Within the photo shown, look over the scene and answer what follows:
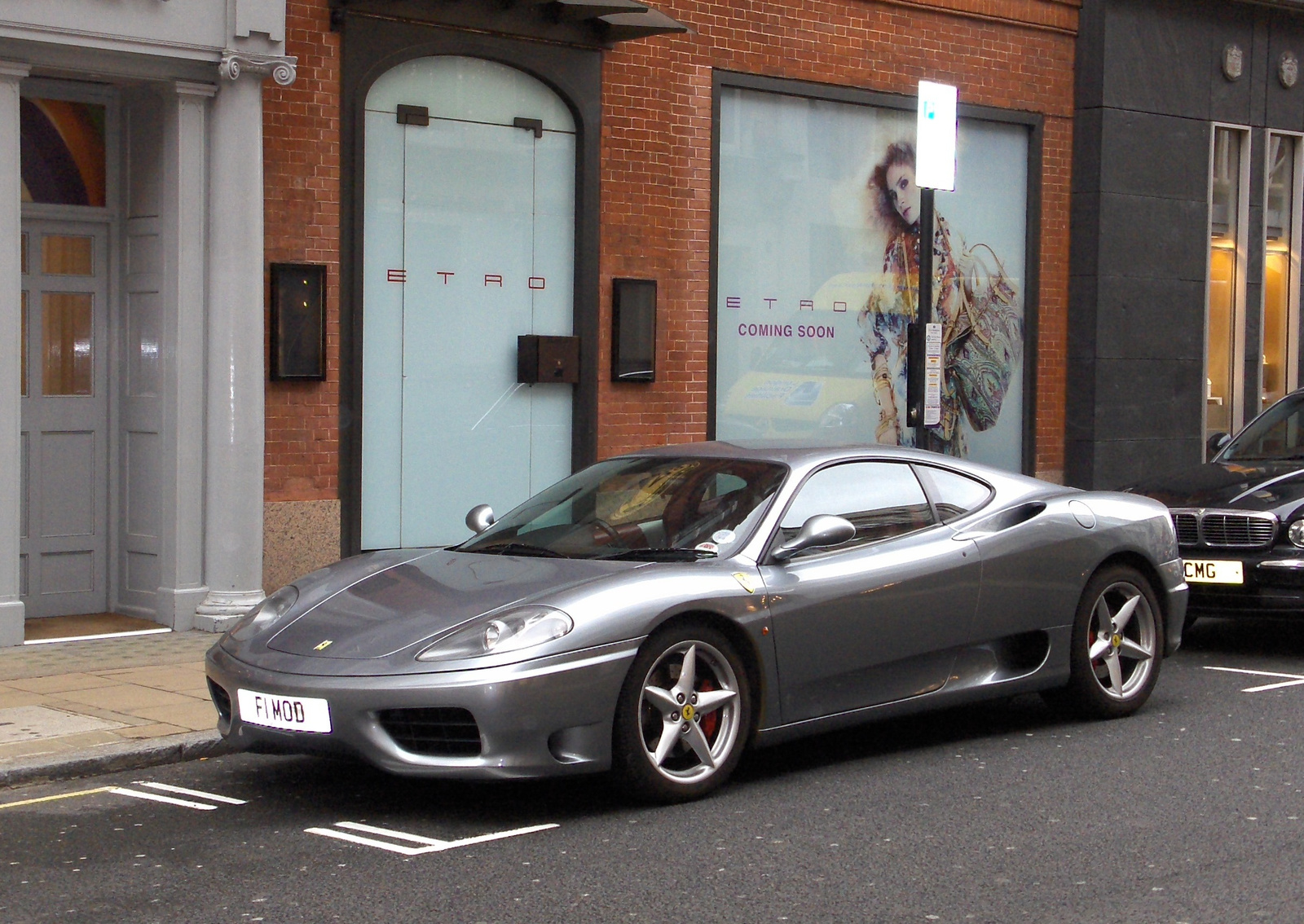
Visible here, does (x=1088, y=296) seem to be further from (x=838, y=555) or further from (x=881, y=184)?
(x=838, y=555)

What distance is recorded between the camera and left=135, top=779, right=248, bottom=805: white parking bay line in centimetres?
652

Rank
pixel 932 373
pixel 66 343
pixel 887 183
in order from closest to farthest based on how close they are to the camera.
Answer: pixel 66 343 → pixel 932 373 → pixel 887 183

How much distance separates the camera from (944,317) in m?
15.8

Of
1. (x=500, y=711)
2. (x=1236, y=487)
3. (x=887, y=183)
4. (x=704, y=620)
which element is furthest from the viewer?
(x=887, y=183)

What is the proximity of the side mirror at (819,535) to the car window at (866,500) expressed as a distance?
0.11 m

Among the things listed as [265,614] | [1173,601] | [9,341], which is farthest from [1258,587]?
[9,341]

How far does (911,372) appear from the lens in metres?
12.0

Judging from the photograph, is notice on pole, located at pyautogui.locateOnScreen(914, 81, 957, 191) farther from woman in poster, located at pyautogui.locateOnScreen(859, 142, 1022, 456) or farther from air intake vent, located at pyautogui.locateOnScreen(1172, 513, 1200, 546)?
woman in poster, located at pyautogui.locateOnScreen(859, 142, 1022, 456)

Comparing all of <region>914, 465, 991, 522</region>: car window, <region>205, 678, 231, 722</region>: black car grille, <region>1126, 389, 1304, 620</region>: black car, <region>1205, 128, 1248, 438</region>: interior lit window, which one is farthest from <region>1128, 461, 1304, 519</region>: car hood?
<region>1205, 128, 1248, 438</region>: interior lit window

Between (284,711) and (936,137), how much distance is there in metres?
7.11

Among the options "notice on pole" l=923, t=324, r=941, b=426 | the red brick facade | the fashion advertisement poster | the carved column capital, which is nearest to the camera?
the carved column capital

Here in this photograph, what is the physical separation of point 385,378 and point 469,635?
644 cm

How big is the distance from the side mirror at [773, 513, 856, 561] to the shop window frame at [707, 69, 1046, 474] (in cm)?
728

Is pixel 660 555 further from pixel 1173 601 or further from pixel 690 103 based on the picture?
pixel 690 103
